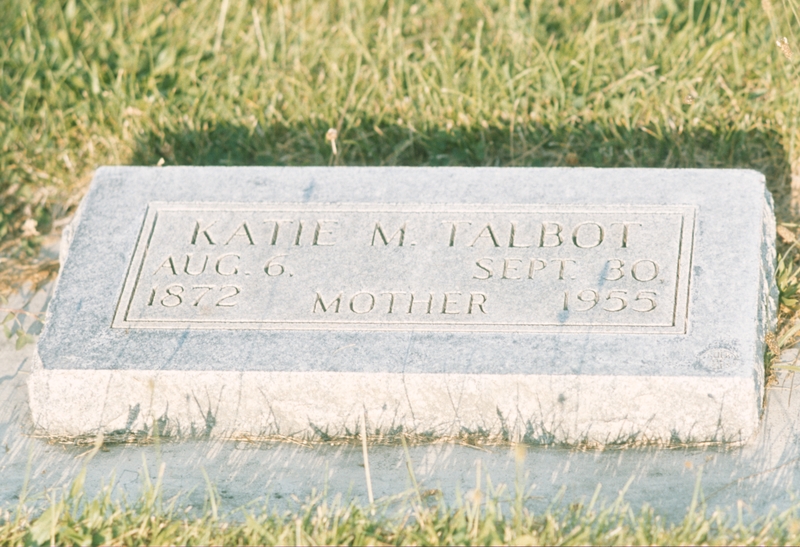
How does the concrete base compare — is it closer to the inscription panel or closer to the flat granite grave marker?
the flat granite grave marker

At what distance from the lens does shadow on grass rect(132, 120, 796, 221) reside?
3.37m

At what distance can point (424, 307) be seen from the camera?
2.59 metres

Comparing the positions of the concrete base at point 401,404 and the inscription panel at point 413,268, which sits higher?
the inscription panel at point 413,268

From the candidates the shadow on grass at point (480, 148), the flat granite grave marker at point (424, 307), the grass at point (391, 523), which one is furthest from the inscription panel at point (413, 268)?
the shadow on grass at point (480, 148)

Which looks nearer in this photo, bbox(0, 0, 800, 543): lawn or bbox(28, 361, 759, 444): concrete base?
bbox(28, 361, 759, 444): concrete base

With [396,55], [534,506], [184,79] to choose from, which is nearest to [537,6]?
[396,55]

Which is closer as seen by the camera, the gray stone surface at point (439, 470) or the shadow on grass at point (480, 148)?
the gray stone surface at point (439, 470)

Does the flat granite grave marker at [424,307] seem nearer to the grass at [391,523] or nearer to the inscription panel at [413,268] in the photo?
the inscription panel at [413,268]

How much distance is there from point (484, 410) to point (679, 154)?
1.35 metres

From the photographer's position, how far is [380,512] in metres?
2.25

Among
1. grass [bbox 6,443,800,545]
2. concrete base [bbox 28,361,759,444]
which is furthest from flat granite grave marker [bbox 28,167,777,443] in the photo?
grass [bbox 6,443,800,545]

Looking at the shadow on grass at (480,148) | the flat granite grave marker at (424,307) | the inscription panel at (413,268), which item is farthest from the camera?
the shadow on grass at (480,148)

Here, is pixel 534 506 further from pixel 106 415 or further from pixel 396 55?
pixel 396 55

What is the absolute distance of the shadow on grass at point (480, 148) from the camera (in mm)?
3371
